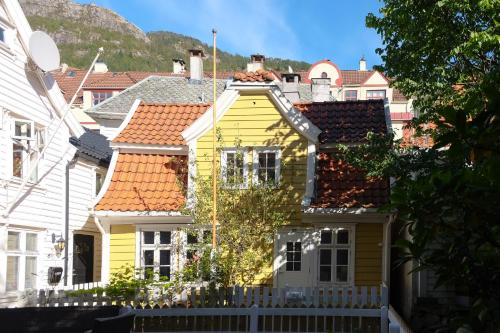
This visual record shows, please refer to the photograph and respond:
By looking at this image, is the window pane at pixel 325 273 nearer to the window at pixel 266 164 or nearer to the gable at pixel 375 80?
the window at pixel 266 164

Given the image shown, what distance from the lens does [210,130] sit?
15508mm

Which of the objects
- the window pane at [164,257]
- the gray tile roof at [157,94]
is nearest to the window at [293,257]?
the window pane at [164,257]

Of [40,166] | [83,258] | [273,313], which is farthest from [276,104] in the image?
[83,258]

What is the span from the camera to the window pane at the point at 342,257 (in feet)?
48.5

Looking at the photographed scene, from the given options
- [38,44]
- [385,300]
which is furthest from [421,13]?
[38,44]

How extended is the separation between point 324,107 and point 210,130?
147 inches

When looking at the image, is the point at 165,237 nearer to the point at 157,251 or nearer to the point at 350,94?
the point at 157,251

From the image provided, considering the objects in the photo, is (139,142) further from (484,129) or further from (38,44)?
(484,129)

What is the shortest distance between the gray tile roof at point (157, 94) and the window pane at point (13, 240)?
1798 cm

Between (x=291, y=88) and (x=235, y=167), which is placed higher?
(x=291, y=88)

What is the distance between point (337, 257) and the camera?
14789mm

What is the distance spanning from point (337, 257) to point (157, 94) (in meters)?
21.5

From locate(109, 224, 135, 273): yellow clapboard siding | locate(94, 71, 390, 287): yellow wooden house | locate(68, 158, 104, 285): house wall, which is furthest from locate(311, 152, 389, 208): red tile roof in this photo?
locate(68, 158, 104, 285): house wall

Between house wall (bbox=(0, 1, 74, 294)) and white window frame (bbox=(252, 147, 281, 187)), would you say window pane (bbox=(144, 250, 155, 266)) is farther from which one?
white window frame (bbox=(252, 147, 281, 187))
